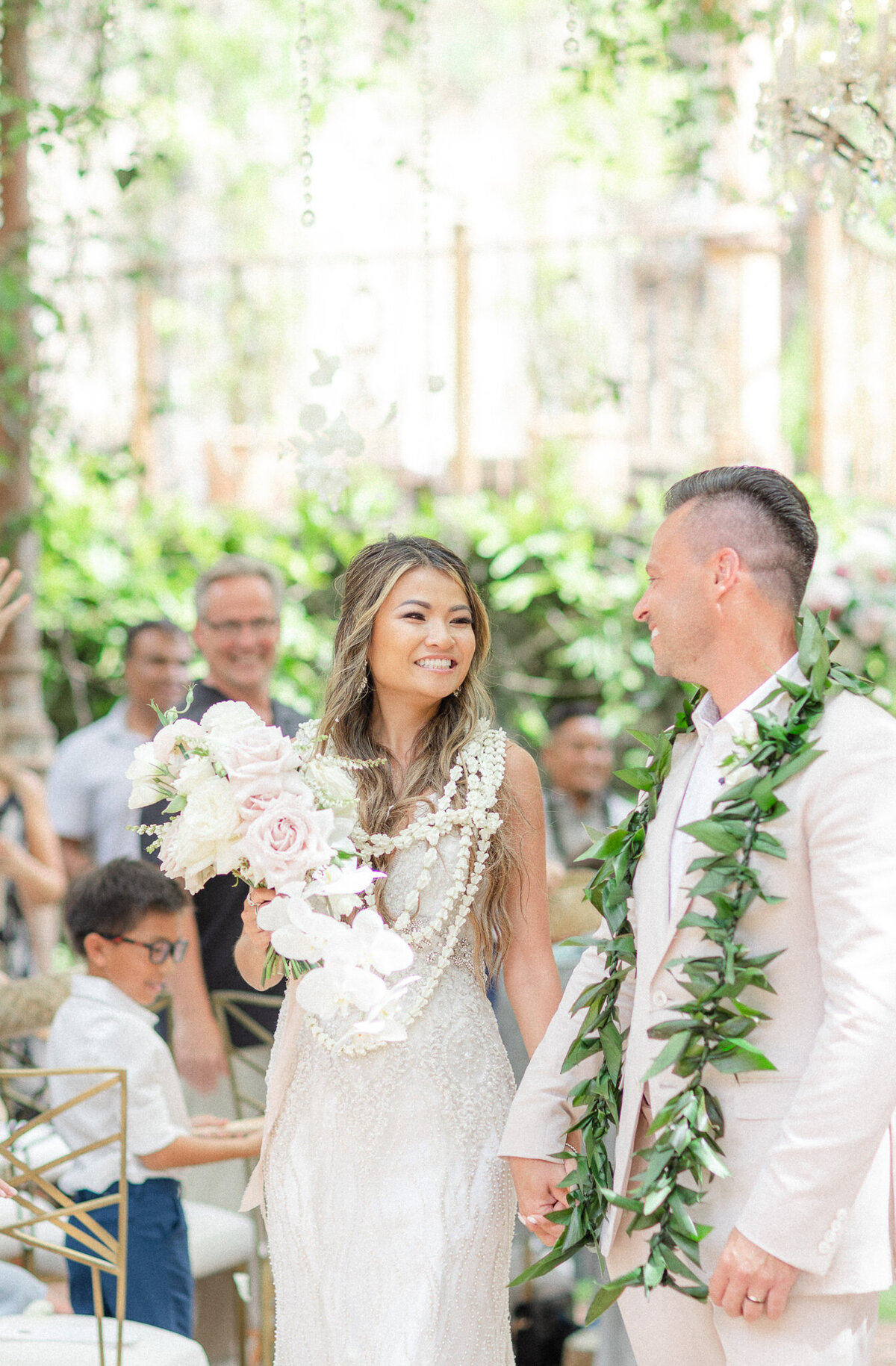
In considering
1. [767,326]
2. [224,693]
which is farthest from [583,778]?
[767,326]

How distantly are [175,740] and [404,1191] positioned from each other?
0.83 m

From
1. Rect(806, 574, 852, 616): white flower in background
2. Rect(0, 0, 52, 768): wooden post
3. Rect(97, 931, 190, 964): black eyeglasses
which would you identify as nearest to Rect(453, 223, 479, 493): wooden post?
Rect(806, 574, 852, 616): white flower in background

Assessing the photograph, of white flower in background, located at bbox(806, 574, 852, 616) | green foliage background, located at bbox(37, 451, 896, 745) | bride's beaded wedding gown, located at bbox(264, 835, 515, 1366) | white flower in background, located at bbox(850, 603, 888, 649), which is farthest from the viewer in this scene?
green foliage background, located at bbox(37, 451, 896, 745)

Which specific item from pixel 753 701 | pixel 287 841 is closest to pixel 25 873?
pixel 287 841

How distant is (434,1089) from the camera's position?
247 cm

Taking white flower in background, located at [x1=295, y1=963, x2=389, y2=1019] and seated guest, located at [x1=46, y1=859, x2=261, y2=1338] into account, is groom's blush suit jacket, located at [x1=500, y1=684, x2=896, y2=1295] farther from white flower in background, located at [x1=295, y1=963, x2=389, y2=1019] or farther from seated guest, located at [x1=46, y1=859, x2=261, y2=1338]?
seated guest, located at [x1=46, y1=859, x2=261, y2=1338]

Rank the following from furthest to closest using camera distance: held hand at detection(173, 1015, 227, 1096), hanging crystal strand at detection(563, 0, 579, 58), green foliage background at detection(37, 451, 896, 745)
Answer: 1. green foliage background at detection(37, 451, 896, 745)
2. held hand at detection(173, 1015, 227, 1096)
3. hanging crystal strand at detection(563, 0, 579, 58)

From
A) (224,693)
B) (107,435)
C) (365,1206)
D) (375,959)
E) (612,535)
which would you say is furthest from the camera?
(107,435)

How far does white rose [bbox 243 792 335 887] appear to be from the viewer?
86.0 inches

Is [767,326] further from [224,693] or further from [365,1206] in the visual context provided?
[365,1206]

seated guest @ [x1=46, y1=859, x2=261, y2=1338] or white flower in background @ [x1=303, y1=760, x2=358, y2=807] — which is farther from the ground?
white flower in background @ [x1=303, y1=760, x2=358, y2=807]

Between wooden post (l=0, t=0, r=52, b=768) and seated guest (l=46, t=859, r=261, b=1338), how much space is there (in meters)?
2.03

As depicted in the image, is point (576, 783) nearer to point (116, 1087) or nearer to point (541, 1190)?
point (116, 1087)

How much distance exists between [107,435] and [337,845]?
726 cm
